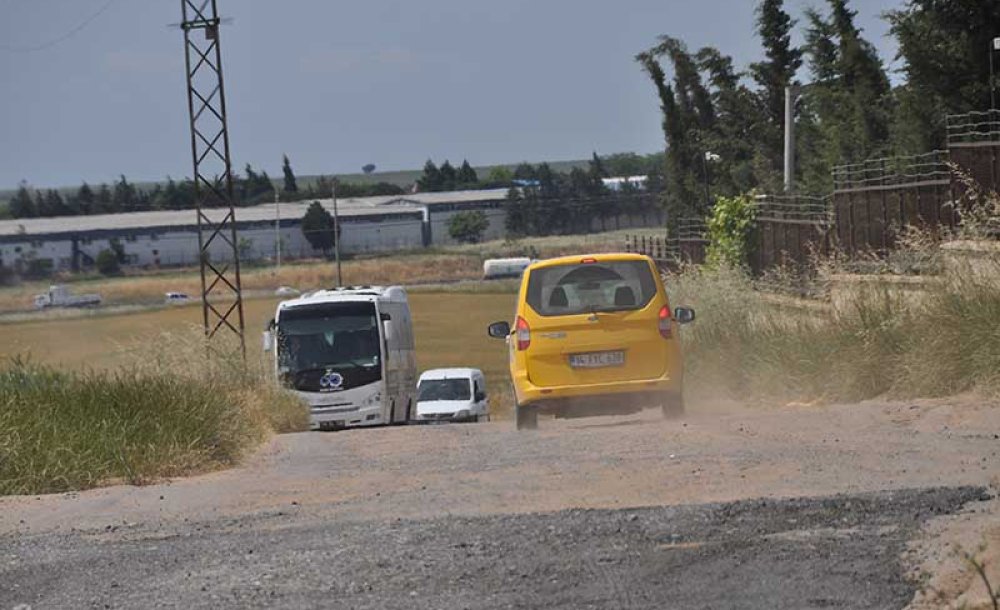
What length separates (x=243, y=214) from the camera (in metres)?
105

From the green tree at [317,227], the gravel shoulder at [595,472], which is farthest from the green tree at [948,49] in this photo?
the green tree at [317,227]

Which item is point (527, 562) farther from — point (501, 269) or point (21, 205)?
point (501, 269)

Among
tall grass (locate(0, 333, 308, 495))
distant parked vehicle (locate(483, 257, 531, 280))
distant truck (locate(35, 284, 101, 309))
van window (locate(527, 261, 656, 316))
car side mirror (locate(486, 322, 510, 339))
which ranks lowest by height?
distant parked vehicle (locate(483, 257, 531, 280))

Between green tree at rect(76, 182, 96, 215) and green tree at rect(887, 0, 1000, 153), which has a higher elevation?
green tree at rect(887, 0, 1000, 153)

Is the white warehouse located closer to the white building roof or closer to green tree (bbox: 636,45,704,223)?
the white building roof

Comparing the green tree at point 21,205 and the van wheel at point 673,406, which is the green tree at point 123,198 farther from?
the van wheel at point 673,406

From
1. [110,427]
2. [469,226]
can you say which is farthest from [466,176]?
[110,427]

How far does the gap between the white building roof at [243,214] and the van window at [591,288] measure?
123 ft

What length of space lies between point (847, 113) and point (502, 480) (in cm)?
4395

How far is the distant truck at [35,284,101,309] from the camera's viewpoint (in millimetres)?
50656

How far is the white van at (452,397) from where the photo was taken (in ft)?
132

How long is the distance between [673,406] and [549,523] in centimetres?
888

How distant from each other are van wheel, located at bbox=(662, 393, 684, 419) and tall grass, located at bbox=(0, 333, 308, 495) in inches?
176

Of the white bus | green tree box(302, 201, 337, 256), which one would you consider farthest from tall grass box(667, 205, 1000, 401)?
green tree box(302, 201, 337, 256)
